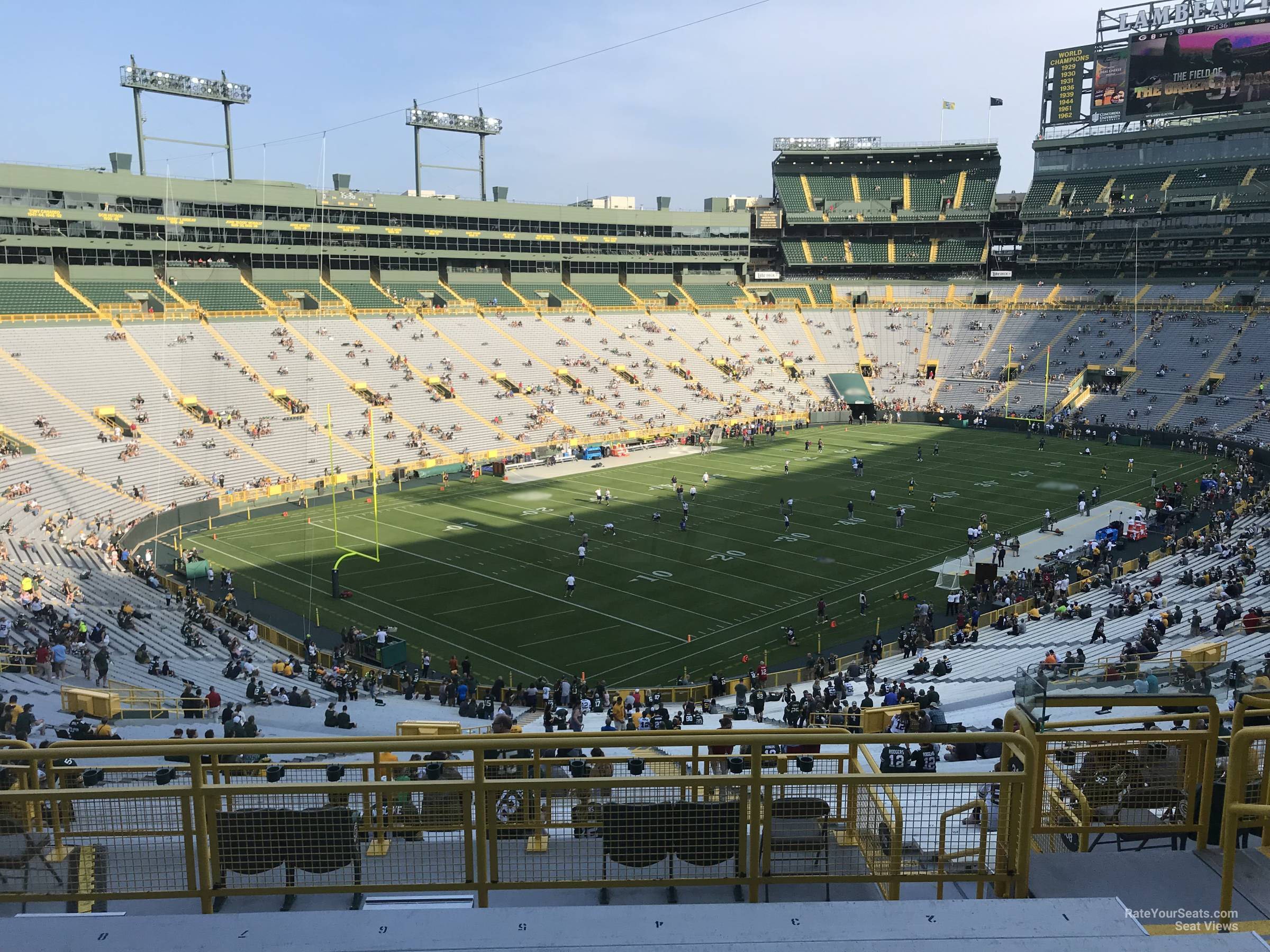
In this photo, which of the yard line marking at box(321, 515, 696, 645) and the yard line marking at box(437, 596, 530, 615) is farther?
the yard line marking at box(437, 596, 530, 615)

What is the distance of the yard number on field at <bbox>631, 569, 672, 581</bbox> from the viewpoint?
3369 cm

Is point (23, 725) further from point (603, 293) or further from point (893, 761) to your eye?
point (603, 293)

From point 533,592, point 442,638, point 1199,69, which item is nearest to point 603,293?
point 1199,69

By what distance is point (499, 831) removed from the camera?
5.24 metres

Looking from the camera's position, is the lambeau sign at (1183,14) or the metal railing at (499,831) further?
the lambeau sign at (1183,14)

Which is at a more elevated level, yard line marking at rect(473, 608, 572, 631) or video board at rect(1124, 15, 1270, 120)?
video board at rect(1124, 15, 1270, 120)

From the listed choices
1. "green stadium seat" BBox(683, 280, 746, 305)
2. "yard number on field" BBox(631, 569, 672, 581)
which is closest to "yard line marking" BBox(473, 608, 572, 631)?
"yard number on field" BBox(631, 569, 672, 581)

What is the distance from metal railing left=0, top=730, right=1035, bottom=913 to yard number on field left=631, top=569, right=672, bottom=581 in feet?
92.8

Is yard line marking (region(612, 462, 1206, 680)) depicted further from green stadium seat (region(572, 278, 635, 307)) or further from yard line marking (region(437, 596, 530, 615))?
green stadium seat (region(572, 278, 635, 307))

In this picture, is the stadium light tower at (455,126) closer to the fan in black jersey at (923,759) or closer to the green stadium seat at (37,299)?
the green stadium seat at (37,299)

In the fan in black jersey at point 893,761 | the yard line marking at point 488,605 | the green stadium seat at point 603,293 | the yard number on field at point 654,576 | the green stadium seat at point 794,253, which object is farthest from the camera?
the green stadium seat at point 794,253

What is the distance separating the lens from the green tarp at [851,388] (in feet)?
242

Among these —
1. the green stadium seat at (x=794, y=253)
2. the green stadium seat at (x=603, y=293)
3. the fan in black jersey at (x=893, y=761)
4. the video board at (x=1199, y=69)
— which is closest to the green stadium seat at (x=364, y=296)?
the green stadium seat at (x=603, y=293)

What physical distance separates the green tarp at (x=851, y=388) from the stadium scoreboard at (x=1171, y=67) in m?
30.5
